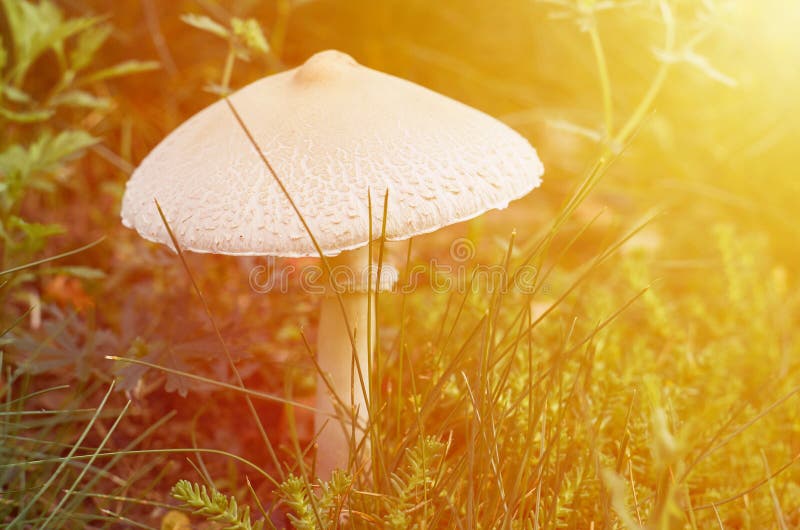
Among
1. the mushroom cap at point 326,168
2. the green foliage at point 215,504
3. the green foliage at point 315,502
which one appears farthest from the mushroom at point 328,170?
the green foliage at point 215,504

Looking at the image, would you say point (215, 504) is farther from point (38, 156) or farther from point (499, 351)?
point (38, 156)

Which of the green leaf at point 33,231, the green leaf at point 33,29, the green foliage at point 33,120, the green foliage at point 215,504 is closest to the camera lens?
the green foliage at point 215,504

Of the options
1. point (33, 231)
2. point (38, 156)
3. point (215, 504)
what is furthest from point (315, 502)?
point (38, 156)

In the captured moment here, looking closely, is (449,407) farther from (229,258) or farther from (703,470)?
(229,258)

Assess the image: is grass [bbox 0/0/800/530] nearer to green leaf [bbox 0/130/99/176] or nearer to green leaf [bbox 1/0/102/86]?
green leaf [bbox 0/130/99/176]

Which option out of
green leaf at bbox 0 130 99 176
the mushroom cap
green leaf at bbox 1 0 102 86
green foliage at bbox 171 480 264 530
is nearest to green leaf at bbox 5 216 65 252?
green leaf at bbox 0 130 99 176

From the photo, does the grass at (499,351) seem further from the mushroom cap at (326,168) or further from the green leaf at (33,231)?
the mushroom cap at (326,168)

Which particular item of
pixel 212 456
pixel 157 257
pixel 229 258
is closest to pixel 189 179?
pixel 157 257

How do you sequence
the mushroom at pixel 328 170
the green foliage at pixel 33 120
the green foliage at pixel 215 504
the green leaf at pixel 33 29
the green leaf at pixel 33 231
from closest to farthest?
the green foliage at pixel 215 504 → the mushroom at pixel 328 170 → the green leaf at pixel 33 231 → the green foliage at pixel 33 120 → the green leaf at pixel 33 29
